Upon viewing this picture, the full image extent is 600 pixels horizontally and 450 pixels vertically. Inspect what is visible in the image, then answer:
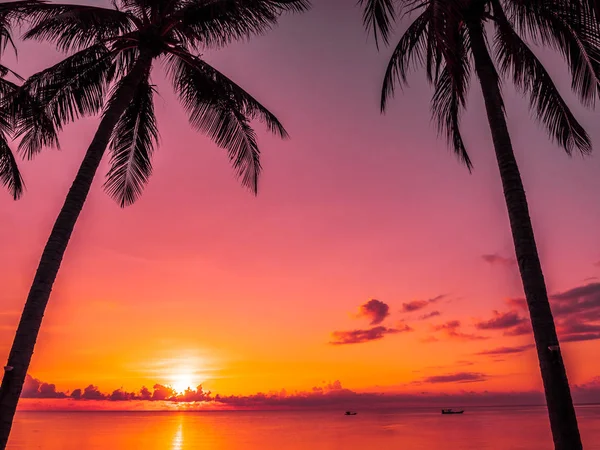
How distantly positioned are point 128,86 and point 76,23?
1943 mm

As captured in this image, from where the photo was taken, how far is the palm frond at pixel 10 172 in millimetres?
13802

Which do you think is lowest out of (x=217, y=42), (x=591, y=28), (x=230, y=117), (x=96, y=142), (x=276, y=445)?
(x=276, y=445)

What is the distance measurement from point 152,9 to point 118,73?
6.00 ft

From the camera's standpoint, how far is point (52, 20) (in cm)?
871

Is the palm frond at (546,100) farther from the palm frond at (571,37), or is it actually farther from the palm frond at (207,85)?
the palm frond at (207,85)

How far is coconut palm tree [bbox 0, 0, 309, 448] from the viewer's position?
881 centimetres

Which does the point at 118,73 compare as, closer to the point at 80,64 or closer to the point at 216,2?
the point at 80,64

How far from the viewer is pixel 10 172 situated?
14258mm

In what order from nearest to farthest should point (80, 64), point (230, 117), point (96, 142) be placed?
point (96, 142)
point (80, 64)
point (230, 117)

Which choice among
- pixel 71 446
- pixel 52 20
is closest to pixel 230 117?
pixel 52 20

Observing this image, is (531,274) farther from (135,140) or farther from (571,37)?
(135,140)

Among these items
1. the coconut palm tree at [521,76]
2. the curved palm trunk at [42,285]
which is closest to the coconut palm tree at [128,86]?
the curved palm trunk at [42,285]

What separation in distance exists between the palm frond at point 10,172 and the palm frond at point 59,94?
136 inches

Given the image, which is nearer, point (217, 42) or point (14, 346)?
point (14, 346)
